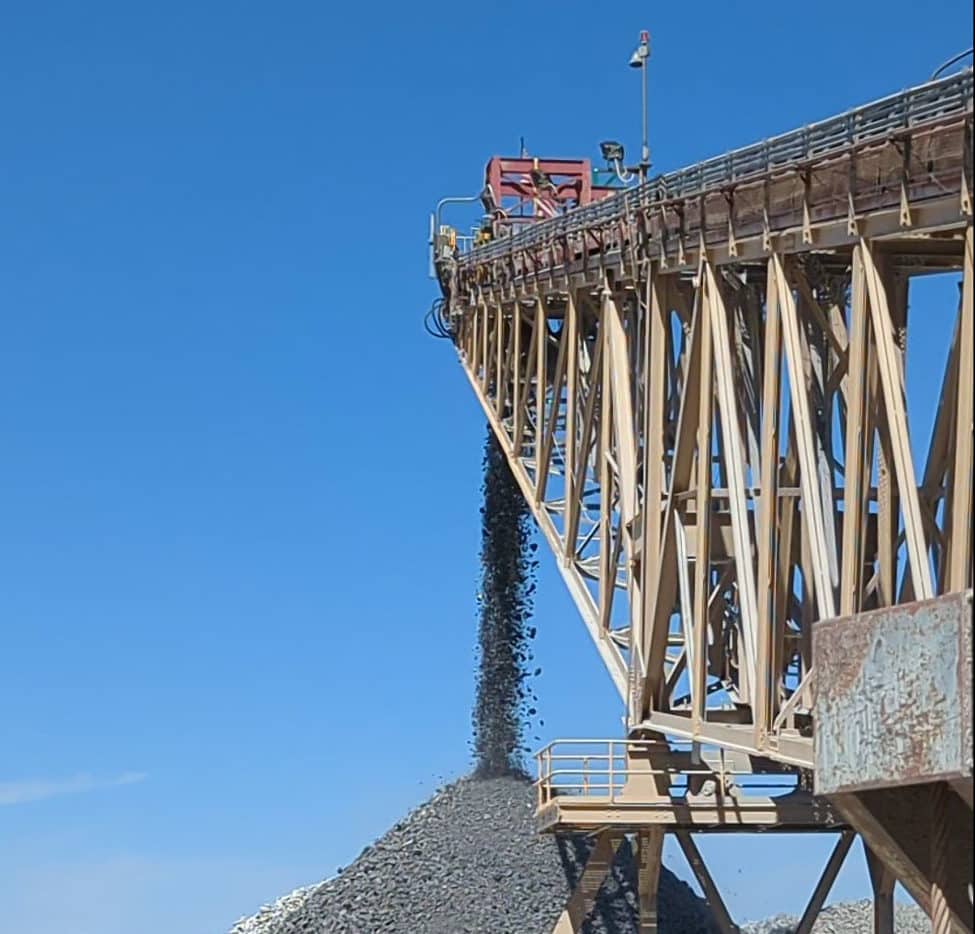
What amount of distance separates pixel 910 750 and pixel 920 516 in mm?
10707

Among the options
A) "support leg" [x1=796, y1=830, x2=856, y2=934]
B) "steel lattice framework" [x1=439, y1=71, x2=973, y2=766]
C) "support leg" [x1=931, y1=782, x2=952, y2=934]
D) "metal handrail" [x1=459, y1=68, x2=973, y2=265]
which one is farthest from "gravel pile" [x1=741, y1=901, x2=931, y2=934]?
"support leg" [x1=931, y1=782, x2=952, y2=934]

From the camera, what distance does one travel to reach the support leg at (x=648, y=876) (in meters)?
44.0

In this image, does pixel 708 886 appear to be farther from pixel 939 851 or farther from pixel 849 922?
pixel 939 851

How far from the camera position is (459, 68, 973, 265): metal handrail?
28625mm

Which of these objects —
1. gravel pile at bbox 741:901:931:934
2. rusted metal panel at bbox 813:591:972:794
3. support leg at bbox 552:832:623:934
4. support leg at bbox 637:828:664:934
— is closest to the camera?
rusted metal panel at bbox 813:591:972:794

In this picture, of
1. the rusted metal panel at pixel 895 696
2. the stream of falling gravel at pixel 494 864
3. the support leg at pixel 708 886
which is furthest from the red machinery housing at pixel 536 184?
the rusted metal panel at pixel 895 696

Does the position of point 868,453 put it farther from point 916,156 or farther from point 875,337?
point 916,156

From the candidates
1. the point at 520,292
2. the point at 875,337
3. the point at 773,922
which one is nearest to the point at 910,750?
the point at 875,337

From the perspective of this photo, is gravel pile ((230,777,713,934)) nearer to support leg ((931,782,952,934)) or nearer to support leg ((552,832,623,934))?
support leg ((552,832,623,934))

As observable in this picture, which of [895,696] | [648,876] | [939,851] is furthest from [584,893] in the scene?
[895,696]

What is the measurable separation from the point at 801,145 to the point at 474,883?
28094mm

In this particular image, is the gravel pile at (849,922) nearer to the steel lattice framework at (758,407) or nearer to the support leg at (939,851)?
the steel lattice framework at (758,407)

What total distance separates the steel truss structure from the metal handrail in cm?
5

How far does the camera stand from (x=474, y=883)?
5650 cm
